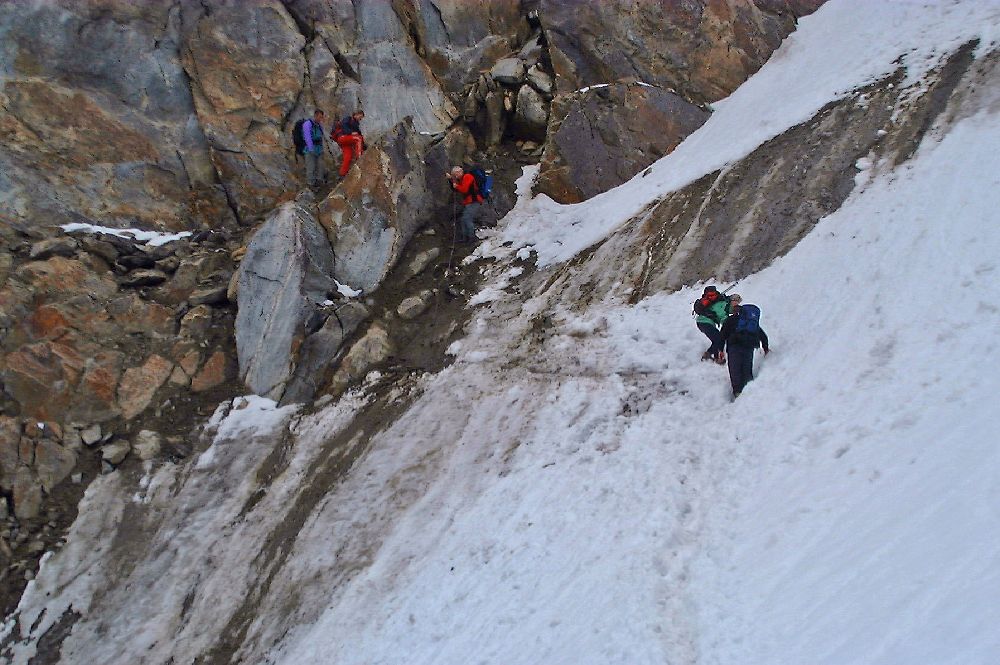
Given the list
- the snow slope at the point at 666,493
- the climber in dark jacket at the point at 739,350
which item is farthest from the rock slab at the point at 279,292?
the climber in dark jacket at the point at 739,350

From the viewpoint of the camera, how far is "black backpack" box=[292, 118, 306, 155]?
16859 millimetres

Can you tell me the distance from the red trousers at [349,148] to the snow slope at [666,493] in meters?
5.82

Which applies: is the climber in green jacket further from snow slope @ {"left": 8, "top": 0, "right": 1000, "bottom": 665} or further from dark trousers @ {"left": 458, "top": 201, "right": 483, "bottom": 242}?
dark trousers @ {"left": 458, "top": 201, "right": 483, "bottom": 242}

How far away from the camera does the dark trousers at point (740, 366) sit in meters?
9.59

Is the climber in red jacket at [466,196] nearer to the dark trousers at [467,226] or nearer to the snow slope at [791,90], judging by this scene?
the dark trousers at [467,226]

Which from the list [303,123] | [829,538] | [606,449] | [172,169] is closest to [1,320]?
[172,169]

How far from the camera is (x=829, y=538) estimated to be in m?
6.59

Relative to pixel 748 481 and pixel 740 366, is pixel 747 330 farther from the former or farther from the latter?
pixel 748 481

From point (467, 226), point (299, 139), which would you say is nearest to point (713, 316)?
point (467, 226)

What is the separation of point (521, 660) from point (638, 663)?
56.8 inches

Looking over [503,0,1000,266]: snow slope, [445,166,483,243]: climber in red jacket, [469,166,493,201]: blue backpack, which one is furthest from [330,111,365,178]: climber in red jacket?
[503,0,1000,266]: snow slope

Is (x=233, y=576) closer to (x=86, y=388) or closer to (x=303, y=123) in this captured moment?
(x=86, y=388)

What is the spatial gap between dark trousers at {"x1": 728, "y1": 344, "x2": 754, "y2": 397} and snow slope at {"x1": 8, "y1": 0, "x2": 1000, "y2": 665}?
0.20 metres

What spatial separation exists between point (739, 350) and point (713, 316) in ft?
3.66
